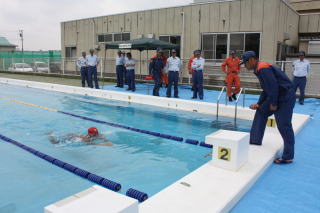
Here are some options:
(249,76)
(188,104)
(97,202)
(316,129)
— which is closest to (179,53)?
(249,76)

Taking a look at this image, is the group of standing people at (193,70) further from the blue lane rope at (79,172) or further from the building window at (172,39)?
the blue lane rope at (79,172)

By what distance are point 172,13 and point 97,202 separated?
15663 mm

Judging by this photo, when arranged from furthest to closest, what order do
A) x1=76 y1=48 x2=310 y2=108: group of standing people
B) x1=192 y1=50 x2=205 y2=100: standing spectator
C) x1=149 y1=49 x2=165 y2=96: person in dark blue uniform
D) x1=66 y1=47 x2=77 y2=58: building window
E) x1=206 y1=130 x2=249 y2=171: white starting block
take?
x1=66 y1=47 x2=77 y2=58: building window → x1=149 y1=49 x2=165 y2=96: person in dark blue uniform → x1=192 y1=50 x2=205 y2=100: standing spectator → x1=76 y1=48 x2=310 y2=108: group of standing people → x1=206 y1=130 x2=249 y2=171: white starting block

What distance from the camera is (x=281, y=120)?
169 inches

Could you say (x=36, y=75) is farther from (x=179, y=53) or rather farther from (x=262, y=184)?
(x=262, y=184)

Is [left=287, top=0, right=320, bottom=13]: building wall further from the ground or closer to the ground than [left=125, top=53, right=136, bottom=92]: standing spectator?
further from the ground

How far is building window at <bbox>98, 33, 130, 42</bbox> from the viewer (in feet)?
62.9

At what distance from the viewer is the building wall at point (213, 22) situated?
13.7m

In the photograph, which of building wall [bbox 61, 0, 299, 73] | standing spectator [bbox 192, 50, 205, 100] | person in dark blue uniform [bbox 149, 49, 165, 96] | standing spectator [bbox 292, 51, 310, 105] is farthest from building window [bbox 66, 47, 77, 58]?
standing spectator [bbox 292, 51, 310, 105]

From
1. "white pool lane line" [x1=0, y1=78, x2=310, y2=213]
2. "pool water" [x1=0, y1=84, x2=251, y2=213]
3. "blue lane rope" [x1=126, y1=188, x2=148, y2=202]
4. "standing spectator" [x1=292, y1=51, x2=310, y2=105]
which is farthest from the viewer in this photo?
"standing spectator" [x1=292, y1=51, x2=310, y2=105]

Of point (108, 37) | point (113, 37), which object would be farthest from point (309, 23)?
point (108, 37)

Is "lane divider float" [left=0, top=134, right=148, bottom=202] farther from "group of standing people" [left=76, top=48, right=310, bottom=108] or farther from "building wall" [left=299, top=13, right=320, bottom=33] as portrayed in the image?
"building wall" [left=299, top=13, right=320, bottom=33]

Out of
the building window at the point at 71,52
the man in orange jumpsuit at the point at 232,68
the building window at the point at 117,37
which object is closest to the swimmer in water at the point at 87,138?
the man in orange jumpsuit at the point at 232,68

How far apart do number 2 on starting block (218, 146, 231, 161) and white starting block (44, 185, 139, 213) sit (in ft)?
6.70
